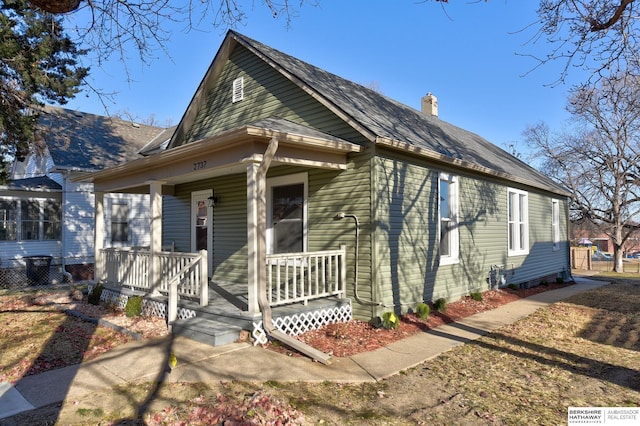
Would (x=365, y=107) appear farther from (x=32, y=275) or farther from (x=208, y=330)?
(x=32, y=275)

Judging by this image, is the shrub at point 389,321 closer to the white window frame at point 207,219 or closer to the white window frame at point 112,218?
the white window frame at point 207,219

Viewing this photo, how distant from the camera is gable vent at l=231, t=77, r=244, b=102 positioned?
10.2 meters

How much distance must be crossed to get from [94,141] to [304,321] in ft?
50.7

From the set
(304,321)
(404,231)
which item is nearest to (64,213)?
(304,321)

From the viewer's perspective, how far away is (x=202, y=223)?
10.9m

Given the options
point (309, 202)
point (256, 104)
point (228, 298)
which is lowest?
point (228, 298)

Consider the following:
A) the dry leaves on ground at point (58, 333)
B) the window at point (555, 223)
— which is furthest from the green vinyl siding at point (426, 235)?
the dry leaves on ground at point (58, 333)

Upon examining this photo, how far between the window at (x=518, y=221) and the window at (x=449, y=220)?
3.53m

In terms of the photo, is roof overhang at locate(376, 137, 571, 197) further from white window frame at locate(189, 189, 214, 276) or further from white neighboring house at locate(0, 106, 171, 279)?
white neighboring house at locate(0, 106, 171, 279)

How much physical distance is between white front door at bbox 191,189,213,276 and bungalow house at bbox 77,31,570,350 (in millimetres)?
55

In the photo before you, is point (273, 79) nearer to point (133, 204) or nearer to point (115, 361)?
point (115, 361)

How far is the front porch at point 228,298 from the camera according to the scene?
246 inches

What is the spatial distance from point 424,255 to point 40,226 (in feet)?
46.4

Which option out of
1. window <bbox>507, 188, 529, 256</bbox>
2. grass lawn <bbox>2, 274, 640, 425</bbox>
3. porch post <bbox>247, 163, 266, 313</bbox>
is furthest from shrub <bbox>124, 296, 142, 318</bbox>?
window <bbox>507, 188, 529, 256</bbox>
